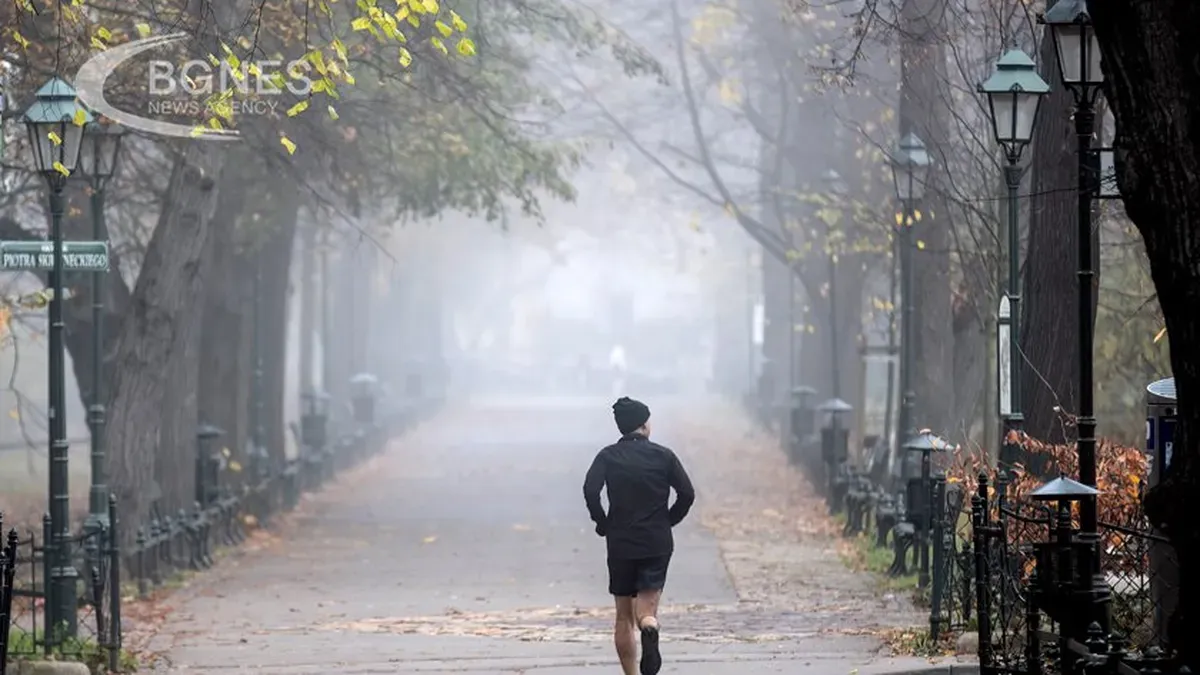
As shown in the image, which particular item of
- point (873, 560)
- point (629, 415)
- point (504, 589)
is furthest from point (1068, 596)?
point (873, 560)

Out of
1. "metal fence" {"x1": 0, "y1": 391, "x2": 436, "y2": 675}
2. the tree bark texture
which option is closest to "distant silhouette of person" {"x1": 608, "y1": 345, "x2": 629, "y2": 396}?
"metal fence" {"x1": 0, "y1": 391, "x2": 436, "y2": 675}

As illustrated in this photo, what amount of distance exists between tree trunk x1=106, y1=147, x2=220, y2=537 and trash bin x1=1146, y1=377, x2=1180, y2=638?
12.8 meters

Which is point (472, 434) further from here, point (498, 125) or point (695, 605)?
point (695, 605)

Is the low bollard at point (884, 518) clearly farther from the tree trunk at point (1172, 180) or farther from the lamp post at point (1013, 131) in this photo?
the tree trunk at point (1172, 180)

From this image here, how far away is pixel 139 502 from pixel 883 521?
770 cm

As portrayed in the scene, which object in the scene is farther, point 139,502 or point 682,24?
point 682,24

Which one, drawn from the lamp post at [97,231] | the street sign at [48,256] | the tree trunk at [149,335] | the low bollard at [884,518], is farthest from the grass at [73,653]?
the low bollard at [884,518]

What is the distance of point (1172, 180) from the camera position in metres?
8.83

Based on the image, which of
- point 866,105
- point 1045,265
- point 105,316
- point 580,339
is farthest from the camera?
point 580,339

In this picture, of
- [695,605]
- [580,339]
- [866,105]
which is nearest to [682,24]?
Answer: [866,105]

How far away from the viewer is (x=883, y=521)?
945 inches

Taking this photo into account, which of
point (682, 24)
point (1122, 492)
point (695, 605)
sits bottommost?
point (695, 605)

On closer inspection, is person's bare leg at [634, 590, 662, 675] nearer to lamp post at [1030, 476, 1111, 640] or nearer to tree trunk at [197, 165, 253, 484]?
lamp post at [1030, 476, 1111, 640]

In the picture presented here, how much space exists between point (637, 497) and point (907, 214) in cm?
1237
